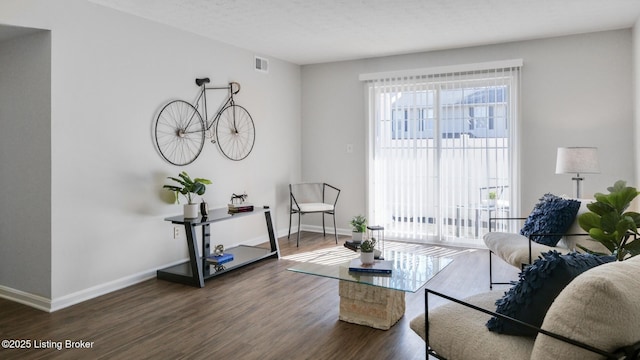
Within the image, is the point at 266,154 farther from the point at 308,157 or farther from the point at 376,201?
the point at 376,201

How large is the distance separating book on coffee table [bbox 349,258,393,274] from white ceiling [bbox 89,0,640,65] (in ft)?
7.18

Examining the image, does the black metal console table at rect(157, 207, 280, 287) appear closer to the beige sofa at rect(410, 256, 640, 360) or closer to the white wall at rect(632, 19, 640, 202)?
the beige sofa at rect(410, 256, 640, 360)

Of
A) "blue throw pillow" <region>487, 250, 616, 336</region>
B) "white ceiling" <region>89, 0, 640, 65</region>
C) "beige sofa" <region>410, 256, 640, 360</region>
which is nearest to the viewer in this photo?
"beige sofa" <region>410, 256, 640, 360</region>

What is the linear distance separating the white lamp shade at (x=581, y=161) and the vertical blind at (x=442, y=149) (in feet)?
2.70

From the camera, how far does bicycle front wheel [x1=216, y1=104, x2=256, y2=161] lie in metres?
4.78

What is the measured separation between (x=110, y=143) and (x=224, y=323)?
185cm

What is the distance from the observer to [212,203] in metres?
4.63

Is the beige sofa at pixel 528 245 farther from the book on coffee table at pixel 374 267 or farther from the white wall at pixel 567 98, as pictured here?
the white wall at pixel 567 98

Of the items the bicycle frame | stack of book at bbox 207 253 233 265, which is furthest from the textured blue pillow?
the bicycle frame

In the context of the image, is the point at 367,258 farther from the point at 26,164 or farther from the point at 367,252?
the point at 26,164

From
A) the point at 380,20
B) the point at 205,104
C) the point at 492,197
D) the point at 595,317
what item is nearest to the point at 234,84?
the point at 205,104

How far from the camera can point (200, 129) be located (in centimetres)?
447

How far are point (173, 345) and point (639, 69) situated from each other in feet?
15.2

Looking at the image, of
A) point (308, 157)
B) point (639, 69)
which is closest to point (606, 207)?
point (639, 69)
